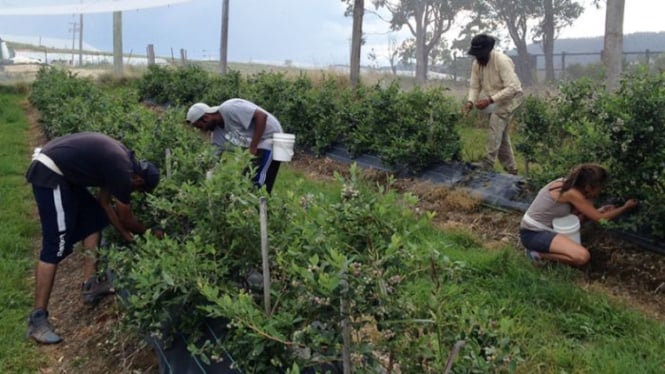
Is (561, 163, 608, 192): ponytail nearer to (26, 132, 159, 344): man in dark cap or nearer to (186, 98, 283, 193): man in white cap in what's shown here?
(186, 98, 283, 193): man in white cap

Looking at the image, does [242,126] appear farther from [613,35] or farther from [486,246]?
[613,35]

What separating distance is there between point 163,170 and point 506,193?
3.41 m

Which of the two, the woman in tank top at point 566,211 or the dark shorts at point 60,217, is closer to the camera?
the dark shorts at point 60,217

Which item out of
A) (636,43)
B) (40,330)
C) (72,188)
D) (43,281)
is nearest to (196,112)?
(72,188)

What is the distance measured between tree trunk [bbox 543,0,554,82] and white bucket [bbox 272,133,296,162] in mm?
11817

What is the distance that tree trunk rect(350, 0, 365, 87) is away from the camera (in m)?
12.4

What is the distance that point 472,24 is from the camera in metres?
28.6

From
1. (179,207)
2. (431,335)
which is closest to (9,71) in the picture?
(179,207)

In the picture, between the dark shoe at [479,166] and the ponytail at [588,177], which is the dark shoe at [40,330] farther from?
the dark shoe at [479,166]

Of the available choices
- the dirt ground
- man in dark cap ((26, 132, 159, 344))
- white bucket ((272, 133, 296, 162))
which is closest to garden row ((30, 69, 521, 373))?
the dirt ground

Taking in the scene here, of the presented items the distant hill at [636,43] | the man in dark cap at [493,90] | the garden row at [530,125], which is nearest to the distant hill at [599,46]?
the distant hill at [636,43]

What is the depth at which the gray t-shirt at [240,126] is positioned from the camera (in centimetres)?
516

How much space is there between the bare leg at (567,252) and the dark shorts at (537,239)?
1.4 inches

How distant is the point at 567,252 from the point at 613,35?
6.03m
